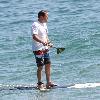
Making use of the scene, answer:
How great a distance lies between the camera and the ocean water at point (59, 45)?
14367 millimetres

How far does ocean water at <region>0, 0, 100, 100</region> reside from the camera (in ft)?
47.1

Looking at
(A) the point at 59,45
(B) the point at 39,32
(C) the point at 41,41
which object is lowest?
(A) the point at 59,45

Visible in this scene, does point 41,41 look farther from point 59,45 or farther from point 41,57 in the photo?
point 59,45

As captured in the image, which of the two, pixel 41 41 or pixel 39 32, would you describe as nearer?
pixel 41 41

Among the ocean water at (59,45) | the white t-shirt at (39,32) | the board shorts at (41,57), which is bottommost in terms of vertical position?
the ocean water at (59,45)

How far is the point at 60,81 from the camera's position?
15.7 m

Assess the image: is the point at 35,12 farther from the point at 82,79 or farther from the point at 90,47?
the point at 82,79

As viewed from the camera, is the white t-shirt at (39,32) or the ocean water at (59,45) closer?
the white t-shirt at (39,32)

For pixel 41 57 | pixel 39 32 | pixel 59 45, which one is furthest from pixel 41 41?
pixel 59 45

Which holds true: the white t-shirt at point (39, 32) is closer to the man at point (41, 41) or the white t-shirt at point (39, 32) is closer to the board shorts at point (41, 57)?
the man at point (41, 41)

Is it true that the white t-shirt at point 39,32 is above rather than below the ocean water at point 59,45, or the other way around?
above

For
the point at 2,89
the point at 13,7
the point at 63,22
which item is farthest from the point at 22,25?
the point at 2,89

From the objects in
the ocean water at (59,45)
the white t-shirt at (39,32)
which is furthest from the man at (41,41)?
the ocean water at (59,45)

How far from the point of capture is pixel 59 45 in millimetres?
20719
